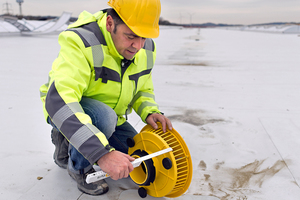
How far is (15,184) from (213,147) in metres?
1.43

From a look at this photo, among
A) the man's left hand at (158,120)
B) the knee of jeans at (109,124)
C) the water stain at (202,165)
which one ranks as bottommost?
the water stain at (202,165)

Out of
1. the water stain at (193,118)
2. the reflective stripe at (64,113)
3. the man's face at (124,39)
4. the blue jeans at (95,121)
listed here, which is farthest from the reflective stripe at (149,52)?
the water stain at (193,118)

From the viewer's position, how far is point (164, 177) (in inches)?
54.0

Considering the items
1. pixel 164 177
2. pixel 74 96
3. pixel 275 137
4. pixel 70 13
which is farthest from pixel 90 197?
pixel 70 13

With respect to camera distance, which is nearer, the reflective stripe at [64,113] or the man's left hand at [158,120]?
the reflective stripe at [64,113]

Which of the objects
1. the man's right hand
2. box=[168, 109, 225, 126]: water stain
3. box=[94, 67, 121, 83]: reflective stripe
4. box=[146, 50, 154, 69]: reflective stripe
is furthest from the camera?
box=[168, 109, 225, 126]: water stain

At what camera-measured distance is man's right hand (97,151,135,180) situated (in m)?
1.07

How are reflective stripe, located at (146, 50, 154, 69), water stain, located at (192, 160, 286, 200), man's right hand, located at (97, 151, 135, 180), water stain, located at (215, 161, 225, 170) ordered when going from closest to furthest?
man's right hand, located at (97, 151, 135, 180)
water stain, located at (192, 160, 286, 200)
reflective stripe, located at (146, 50, 154, 69)
water stain, located at (215, 161, 225, 170)

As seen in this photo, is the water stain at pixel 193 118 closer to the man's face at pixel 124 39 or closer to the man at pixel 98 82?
the man at pixel 98 82

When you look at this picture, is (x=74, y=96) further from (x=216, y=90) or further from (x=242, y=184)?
(x=216, y=90)

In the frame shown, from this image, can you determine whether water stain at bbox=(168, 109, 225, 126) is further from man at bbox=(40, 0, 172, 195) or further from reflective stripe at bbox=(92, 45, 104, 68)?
reflective stripe at bbox=(92, 45, 104, 68)

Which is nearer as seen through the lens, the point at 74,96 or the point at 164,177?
the point at 74,96

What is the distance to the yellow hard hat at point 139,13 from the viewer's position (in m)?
1.26

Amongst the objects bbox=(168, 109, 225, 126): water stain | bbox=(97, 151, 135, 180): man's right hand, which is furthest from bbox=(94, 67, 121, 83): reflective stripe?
bbox=(168, 109, 225, 126): water stain
